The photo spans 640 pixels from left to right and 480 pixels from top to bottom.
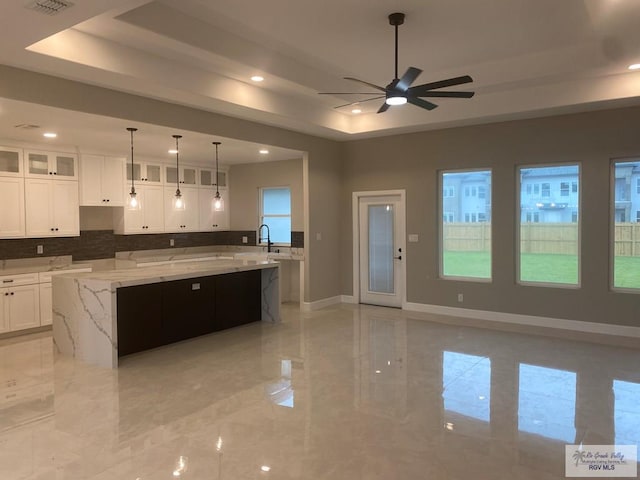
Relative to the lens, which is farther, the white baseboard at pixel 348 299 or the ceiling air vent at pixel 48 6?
the white baseboard at pixel 348 299

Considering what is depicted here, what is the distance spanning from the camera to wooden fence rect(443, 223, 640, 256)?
6113 mm

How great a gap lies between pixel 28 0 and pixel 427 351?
15.9 feet

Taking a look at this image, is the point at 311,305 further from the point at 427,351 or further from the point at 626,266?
the point at 626,266

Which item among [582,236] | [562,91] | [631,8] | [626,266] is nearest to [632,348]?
[626,266]

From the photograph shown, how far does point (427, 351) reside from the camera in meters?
5.50

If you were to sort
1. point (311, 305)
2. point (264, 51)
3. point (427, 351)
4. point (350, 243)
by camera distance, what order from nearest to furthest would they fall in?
point (264, 51)
point (427, 351)
point (311, 305)
point (350, 243)

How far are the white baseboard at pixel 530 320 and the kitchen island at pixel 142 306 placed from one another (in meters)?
2.84

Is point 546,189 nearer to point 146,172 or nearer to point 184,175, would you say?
point 184,175

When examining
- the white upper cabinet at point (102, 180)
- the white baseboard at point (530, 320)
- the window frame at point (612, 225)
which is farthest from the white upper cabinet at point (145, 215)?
the window frame at point (612, 225)

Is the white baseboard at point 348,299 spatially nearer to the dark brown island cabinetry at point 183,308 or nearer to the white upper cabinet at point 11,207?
the dark brown island cabinetry at point 183,308

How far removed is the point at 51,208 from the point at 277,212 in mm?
3792

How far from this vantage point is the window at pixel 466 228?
23.6 feet

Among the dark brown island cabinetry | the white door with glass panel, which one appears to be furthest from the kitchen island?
the white door with glass panel

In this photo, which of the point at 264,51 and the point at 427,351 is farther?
the point at 427,351
